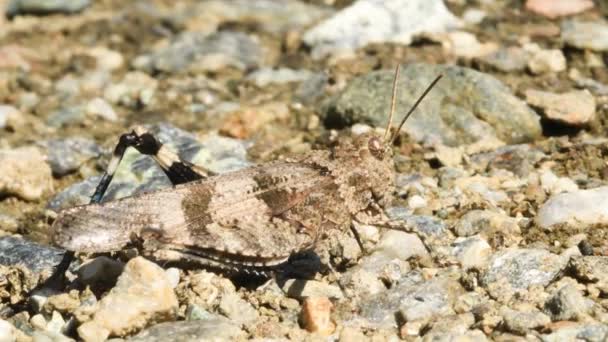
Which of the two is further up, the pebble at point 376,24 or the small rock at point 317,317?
the pebble at point 376,24

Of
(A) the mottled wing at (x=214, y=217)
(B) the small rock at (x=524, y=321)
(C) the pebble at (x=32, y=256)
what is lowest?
(C) the pebble at (x=32, y=256)

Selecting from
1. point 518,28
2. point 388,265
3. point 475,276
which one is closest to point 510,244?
point 475,276

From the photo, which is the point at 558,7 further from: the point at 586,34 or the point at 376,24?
the point at 376,24

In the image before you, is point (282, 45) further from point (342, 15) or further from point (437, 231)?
point (437, 231)

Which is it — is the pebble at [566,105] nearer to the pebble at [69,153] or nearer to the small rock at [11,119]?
the pebble at [69,153]

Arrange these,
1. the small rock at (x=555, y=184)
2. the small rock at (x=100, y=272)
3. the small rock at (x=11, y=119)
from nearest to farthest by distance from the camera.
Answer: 1. the small rock at (x=100, y=272)
2. the small rock at (x=555, y=184)
3. the small rock at (x=11, y=119)

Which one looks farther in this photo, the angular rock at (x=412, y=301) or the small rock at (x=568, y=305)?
the angular rock at (x=412, y=301)

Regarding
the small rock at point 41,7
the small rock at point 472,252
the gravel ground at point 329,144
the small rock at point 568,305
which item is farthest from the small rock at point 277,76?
the small rock at point 568,305
